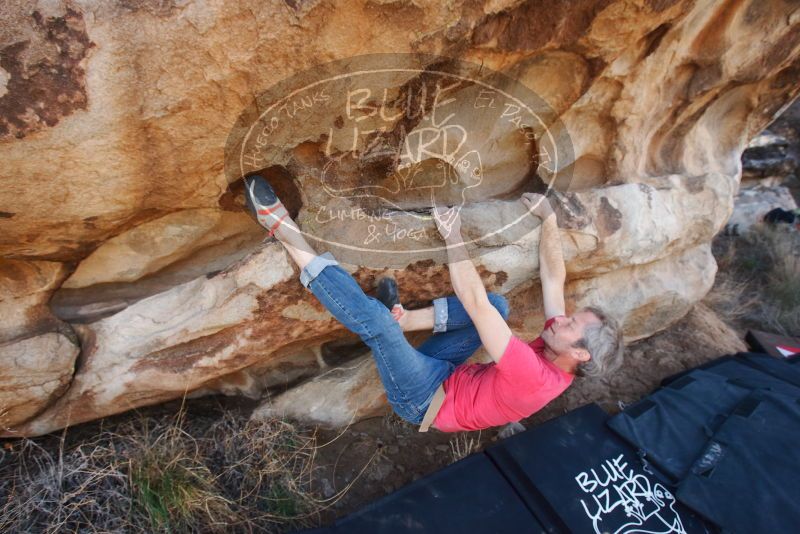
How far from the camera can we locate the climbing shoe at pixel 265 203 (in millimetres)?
1715

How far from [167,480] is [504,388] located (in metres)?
1.37

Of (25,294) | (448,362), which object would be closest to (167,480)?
(25,294)

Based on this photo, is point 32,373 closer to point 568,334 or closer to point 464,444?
point 464,444

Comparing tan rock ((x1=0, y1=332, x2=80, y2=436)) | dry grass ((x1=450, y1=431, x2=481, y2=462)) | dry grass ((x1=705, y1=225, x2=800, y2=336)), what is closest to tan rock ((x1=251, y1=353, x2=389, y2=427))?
dry grass ((x1=450, y1=431, x2=481, y2=462))

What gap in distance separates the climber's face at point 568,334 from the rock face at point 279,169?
1.24 ft

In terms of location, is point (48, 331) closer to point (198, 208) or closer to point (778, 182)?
point (198, 208)

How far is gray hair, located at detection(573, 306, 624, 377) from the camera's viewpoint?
1767mm

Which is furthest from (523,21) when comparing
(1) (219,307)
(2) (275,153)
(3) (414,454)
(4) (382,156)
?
(3) (414,454)

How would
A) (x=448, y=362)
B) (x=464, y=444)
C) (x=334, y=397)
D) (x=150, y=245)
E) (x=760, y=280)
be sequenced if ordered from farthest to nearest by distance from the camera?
(x=760, y=280) < (x=464, y=444) < (x=334, y=397) < (x=448, y=362) < (x=150, y=245)

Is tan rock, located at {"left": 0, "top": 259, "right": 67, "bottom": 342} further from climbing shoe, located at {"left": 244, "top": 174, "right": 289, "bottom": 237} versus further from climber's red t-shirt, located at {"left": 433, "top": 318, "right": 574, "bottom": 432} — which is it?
climber's red t-shirt, located at {"left": 433, "top": 318, "right": 574, "bottom": 432}

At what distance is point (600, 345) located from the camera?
1.80m

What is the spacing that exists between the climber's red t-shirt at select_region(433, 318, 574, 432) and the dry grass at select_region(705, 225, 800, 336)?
2.79 meters

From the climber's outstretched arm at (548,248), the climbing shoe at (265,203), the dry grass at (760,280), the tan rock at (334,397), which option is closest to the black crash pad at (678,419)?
the climber's outstretched arm at (548,248)

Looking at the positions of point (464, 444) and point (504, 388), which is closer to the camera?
point (504, 388)
